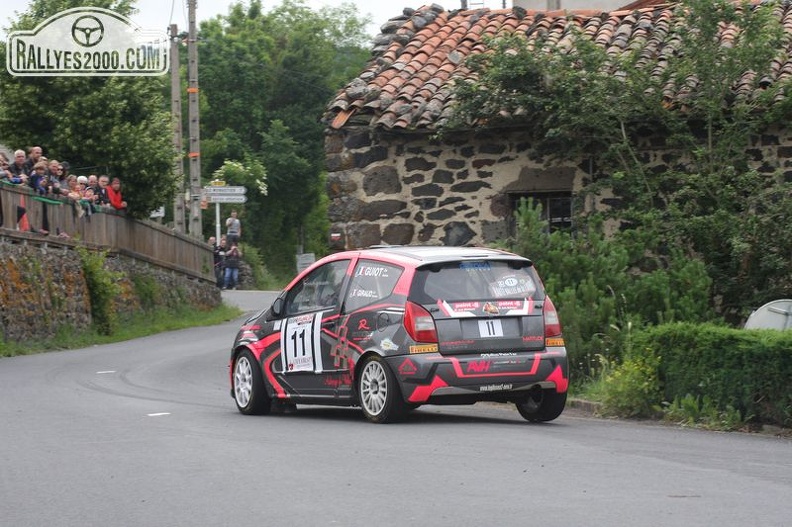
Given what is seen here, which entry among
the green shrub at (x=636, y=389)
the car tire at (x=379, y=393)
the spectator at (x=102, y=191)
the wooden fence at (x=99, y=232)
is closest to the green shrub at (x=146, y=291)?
the wooden fence at (x=99, y=232)

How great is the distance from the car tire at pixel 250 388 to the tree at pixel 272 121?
55609 millimetres

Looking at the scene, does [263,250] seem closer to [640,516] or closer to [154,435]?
[154,435]

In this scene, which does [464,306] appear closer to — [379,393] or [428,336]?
[428,336]

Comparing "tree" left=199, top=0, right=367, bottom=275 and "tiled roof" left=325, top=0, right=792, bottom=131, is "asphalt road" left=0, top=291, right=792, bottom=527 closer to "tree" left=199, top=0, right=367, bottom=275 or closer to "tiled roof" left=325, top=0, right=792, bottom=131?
"tiled roof" left=325, top=0, right=792, bottom=131

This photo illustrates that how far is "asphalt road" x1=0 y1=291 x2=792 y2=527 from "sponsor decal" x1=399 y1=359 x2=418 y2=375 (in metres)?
0.50

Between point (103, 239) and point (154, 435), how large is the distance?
22084 mm

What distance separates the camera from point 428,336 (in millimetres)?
12172

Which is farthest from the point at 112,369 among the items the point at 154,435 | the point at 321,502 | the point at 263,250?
the point at 263,250

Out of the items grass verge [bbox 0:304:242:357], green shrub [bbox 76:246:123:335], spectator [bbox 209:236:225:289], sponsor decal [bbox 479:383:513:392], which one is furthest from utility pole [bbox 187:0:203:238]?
sponsor decal [bbox 479:383:513:392]

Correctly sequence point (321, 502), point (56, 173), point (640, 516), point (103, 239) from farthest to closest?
point (103, 239), point (56, 173), point (321, 502), point (640, 516)

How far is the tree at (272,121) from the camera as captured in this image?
240 ft

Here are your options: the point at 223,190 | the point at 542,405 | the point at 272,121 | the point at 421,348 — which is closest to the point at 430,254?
the point at 421,348

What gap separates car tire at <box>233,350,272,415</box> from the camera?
14109mm

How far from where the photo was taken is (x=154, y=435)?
11930 mm
